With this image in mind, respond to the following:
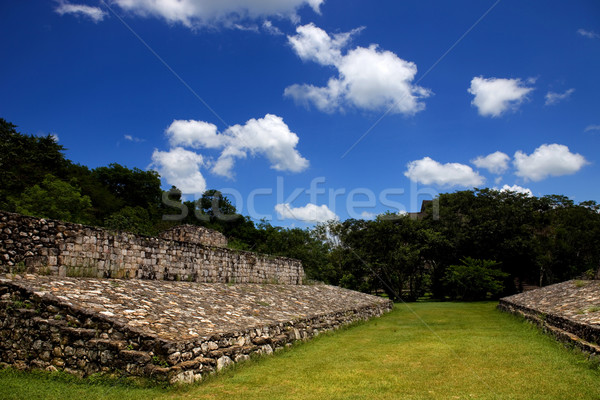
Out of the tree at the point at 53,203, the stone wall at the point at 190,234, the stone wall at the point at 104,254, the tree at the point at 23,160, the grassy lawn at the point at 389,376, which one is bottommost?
the grassy lawn at the point at 389,376

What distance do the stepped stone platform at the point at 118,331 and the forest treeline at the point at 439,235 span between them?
22.8 metres

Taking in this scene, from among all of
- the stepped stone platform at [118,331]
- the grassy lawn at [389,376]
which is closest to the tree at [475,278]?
the grassy lawn at [389,376]

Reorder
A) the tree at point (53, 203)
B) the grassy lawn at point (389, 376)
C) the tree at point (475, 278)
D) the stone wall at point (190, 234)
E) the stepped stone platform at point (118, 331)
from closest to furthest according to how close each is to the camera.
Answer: the grassy lawn at point (389, 376) → the stepped stone platform at point (118, 331) → the stone wall at point (190, 234) → the tree at point (53, 203) → the tree at point (475, 278)

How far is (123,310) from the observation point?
22.8ft

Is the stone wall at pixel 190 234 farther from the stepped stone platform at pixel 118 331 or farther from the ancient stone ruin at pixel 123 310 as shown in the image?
the stepped stone platform at pixel 118 331

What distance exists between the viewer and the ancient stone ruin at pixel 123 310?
5852 millimetres

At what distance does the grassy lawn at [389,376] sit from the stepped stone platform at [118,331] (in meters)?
0.29

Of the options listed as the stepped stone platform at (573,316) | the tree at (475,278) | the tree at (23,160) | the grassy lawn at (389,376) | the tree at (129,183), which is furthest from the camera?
the tree at (129,183)

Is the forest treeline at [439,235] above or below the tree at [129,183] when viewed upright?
below

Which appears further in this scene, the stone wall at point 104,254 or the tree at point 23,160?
the tree at point 23,160

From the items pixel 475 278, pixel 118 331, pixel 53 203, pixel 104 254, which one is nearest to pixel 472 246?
pixel 475 278

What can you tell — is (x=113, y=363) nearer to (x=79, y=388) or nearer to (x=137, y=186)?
(x=79, y=388)

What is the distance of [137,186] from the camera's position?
54.7 m

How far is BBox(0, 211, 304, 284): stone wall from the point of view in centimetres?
759
